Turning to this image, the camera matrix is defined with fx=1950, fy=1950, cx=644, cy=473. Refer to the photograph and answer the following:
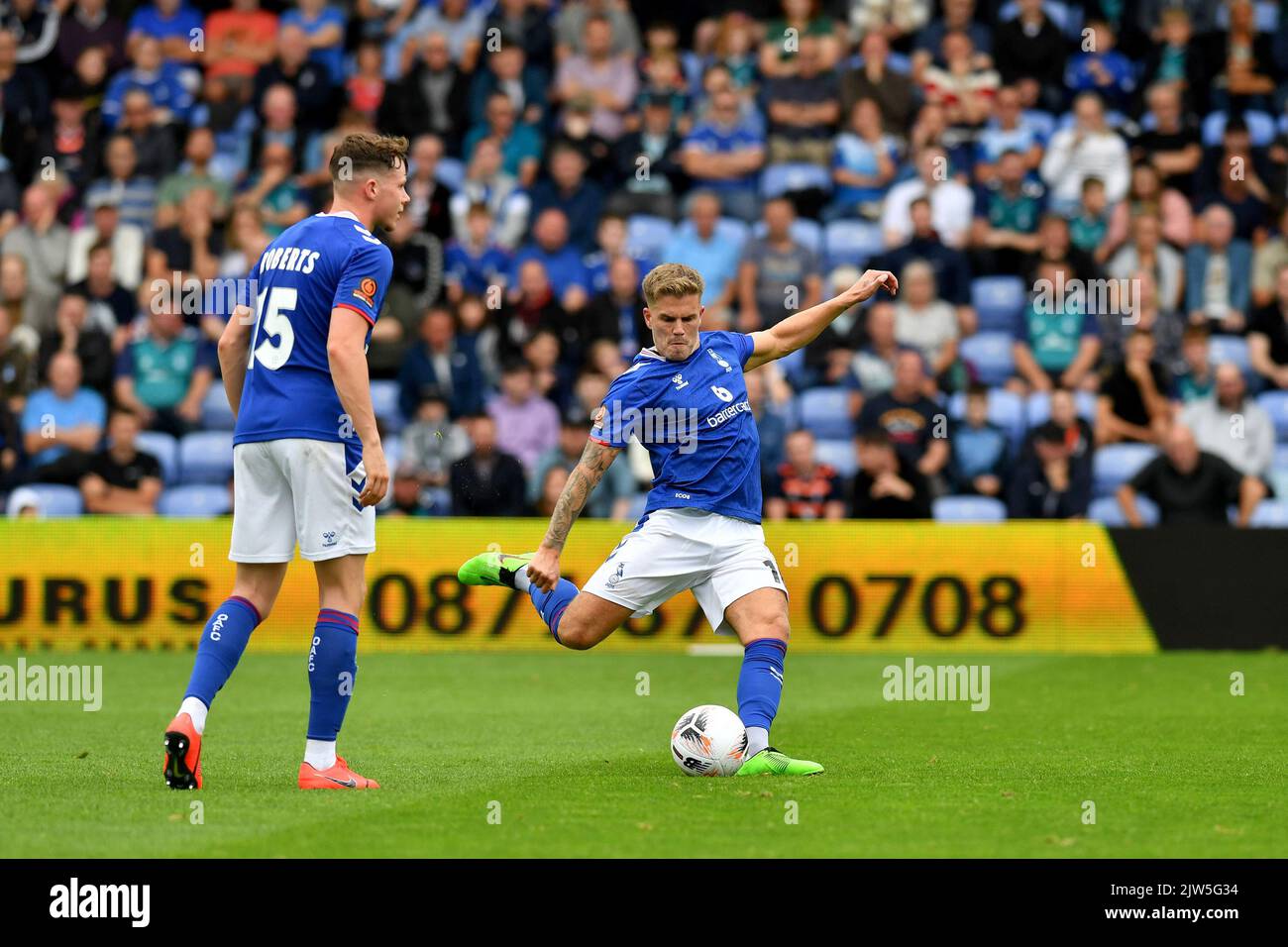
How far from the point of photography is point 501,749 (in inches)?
363

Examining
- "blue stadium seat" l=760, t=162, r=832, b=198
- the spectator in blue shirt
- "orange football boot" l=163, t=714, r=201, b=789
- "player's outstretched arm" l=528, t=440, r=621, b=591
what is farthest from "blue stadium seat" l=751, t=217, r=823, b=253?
"orange football boot" l=163, t=714, r=201, b=789

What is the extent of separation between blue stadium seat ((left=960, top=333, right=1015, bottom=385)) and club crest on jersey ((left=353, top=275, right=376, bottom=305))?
1102 cm

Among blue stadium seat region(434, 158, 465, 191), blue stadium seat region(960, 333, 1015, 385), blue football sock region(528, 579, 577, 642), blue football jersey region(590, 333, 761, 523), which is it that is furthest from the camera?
blue stadium seat region(434, 158, 465, 191)

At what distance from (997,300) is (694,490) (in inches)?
409

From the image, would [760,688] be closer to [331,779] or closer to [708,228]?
[331,779]

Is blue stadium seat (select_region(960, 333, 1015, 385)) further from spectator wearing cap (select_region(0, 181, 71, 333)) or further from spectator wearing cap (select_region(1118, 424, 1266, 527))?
spectator wearing cap (select_region(0, 181, 71, 333))

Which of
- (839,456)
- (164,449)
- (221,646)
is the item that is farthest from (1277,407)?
(221,646)

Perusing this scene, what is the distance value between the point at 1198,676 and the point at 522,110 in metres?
9.86

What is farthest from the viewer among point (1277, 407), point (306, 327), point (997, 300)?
point (997, 300)

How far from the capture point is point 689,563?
8.48m

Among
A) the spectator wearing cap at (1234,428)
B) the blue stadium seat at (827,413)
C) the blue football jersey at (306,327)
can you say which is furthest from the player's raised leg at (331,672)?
the spectator wearing cap at (1234,428)

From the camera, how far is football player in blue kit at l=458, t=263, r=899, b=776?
8297mm

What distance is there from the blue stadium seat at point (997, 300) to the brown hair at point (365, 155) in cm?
1110
